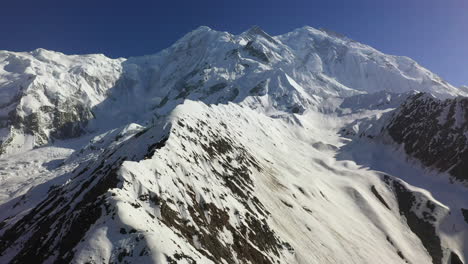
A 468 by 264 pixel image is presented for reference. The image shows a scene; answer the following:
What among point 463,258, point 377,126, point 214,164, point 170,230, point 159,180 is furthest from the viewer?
point 377,126

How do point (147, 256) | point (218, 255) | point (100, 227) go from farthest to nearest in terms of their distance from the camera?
point (218, 255) → point (100, 227) → point (147, 256)

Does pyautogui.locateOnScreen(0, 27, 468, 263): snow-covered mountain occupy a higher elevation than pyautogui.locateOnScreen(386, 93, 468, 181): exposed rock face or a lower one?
lower

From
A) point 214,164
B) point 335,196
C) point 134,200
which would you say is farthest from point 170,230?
point 335,196

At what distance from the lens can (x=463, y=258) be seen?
102750mm

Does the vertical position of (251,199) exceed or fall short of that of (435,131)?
it falls short

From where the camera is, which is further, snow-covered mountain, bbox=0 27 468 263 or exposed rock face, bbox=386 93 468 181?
exposed rock face, bbox=386 93 468 181

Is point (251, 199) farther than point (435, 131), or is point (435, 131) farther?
point (435, 131)

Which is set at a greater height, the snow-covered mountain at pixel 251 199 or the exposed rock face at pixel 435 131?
the exposed rock face at pixel 435 131

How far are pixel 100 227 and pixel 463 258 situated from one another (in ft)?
354

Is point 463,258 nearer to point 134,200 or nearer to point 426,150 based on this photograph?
point 426,150

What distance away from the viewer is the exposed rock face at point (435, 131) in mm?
144625

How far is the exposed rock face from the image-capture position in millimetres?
144625

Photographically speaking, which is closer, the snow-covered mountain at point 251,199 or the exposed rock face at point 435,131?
the snow-covered mountain at point 251,199

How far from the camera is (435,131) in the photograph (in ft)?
528
